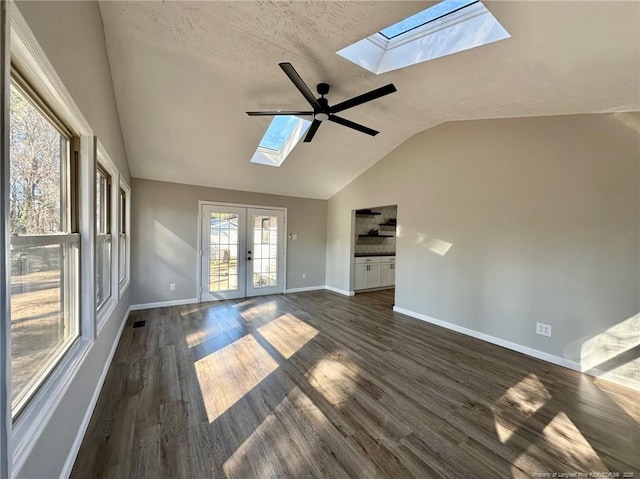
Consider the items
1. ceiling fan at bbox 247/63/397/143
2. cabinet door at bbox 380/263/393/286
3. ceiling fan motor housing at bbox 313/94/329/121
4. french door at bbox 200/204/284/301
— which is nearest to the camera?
ceiling fan at bbox 247/63/397/143

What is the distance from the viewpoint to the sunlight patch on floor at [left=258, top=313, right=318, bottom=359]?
10.6ft

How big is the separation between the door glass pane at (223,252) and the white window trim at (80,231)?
132 inches

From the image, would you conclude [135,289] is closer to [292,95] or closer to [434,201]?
[292,95]

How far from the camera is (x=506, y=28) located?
6.07 feet

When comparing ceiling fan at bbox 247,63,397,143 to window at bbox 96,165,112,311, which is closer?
ceiling fan at bbox 247,63,397,143

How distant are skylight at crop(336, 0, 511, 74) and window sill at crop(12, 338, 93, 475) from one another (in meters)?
3.05

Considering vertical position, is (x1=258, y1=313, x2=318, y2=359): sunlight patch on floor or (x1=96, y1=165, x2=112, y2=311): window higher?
(x1=96, y1=165, x2=112, y2=311): window

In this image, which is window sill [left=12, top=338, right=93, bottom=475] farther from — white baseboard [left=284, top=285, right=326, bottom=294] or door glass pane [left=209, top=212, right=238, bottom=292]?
white baseboard [left=284, top=285, right=326, bottom=294]

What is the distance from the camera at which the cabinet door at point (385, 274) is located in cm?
675

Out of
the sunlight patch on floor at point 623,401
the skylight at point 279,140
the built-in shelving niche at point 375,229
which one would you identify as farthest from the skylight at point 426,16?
the built-in shelving niche at point 375,229

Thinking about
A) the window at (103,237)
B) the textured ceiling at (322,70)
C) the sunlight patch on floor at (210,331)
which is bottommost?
the sunlight patch on floor at (210,331)

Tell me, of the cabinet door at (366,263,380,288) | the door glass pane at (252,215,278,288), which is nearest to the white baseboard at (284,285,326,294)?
the door glass pane at (252,215,278,288)

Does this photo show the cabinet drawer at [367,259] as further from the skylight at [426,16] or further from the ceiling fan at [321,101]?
the skylight at [426,16]

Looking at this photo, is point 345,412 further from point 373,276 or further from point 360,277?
Result: point 373,276
